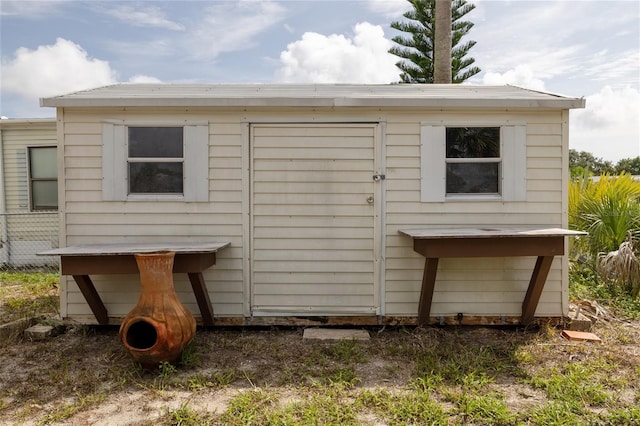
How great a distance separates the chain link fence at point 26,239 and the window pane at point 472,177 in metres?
7.54

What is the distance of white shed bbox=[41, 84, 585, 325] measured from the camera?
4012 mm

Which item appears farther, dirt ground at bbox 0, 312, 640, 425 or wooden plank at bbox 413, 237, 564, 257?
wooden plank at bbox 413, 237, 564, 257

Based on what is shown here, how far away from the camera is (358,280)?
4.09 m

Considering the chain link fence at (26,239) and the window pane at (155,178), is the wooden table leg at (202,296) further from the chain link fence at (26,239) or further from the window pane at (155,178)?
the chain link fence at (26,239)

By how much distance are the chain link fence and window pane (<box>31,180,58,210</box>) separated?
0.75 ft

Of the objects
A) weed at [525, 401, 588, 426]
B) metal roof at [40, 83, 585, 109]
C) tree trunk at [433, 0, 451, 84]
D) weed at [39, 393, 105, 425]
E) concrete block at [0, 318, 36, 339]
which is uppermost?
tree trunk at [433, 0, 451, 84]

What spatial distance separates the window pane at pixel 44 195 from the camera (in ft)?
25.6

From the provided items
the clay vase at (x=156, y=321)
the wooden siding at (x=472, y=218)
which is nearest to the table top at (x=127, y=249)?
the clay vase at (x=156, y=321)

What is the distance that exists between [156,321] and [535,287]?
3.50 metres

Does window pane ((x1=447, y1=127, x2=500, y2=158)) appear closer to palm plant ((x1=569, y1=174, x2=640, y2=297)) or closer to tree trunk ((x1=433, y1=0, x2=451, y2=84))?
palm plant ((x1=569, y1=174, x2=640, y2=297))

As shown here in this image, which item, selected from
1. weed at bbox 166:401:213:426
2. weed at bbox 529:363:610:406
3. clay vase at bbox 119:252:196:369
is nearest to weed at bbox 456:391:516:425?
weed at bbox 529:363:610:406

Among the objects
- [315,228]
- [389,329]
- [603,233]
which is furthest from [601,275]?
[315,228]

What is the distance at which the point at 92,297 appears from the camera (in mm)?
3867

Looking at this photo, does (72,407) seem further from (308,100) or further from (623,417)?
(623,417)
